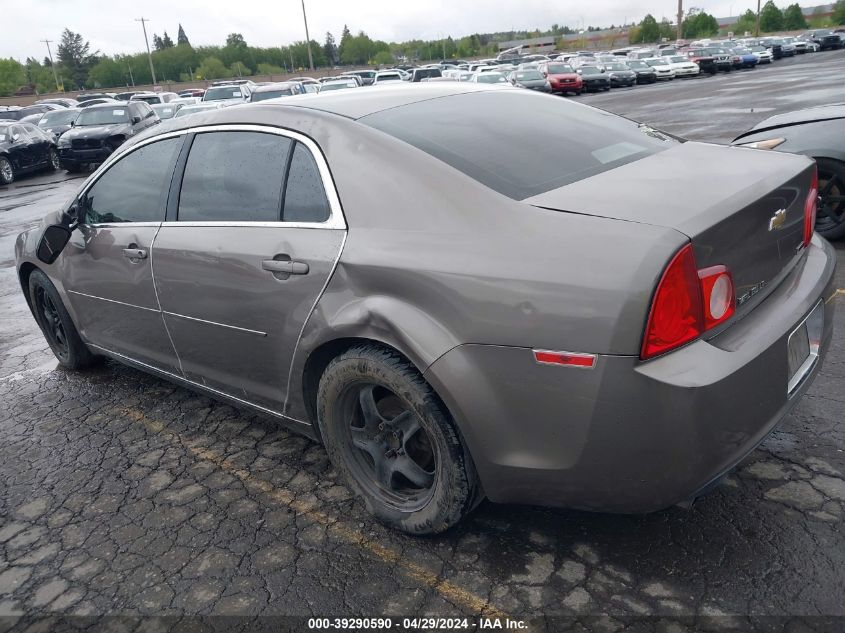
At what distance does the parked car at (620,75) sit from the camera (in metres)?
37.7

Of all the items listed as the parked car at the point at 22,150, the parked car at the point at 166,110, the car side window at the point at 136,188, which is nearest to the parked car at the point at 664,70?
the parked car at the point at 166,110

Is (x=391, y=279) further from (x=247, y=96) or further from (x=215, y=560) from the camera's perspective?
(x=247, y=96)

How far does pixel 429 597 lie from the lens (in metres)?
2.52

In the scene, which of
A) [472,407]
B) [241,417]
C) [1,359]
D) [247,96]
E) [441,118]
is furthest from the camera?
[247,96]

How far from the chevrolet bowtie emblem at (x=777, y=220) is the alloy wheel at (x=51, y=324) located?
4.37 m

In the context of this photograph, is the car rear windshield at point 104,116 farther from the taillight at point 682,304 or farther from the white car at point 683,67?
the white car at point 683,67

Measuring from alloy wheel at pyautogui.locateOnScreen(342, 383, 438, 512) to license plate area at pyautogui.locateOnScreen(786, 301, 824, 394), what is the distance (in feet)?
4.30

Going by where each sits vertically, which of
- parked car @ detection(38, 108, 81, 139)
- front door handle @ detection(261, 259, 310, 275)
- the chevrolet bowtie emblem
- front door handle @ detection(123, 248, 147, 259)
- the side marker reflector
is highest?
parked car @ detection(38, 108, 81, 139)

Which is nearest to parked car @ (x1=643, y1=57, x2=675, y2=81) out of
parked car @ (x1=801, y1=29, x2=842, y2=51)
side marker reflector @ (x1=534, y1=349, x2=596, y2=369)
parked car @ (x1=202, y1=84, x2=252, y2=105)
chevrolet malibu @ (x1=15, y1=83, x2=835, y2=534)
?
parked car @ (x1=801, y1=29, x2=842, y2=51)

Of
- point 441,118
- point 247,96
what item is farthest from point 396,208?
point 247,96

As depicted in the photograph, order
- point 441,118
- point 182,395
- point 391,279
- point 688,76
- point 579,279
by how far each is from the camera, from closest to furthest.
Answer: point 579,279 → point 391,279 → point 441,118 → point 182,395 → point 688,76

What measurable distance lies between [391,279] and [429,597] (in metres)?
1.11

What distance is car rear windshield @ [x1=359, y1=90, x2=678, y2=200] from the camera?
2.71m

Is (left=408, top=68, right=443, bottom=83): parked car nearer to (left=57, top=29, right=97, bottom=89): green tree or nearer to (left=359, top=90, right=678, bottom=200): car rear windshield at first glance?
(left=359, top=90, right=678, bottom=200): car rear windshield
